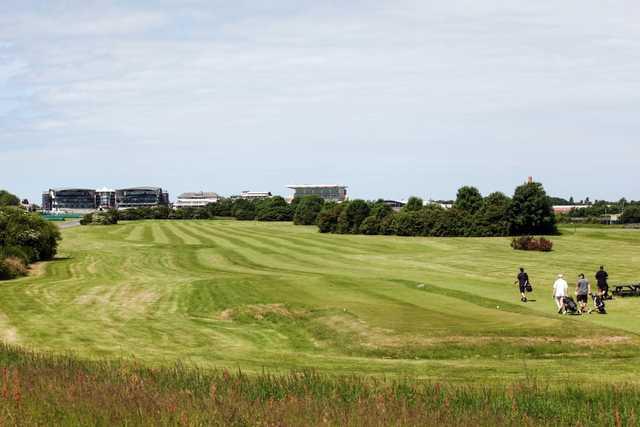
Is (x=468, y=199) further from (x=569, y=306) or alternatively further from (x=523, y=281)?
(x=569, y=306)

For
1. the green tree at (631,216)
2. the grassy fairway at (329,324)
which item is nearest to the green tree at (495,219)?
the grassy fairway at (329,324)

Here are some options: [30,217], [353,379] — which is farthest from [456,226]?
[353,379]

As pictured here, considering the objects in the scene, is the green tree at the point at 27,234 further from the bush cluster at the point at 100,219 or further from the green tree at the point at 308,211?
the green tree at the point at 308,211

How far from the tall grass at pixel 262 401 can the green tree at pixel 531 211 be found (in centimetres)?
10434

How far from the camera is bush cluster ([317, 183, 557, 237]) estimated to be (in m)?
117

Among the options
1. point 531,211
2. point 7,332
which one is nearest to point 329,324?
point 7,332

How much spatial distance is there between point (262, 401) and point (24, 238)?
189ft

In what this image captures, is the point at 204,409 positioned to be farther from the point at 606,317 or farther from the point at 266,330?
the point at 606,317

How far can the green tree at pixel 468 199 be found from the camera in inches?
5231

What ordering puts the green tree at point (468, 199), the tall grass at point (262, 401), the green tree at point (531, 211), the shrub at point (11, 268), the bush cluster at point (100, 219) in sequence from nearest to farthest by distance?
the tall grass at point (262, 401) → the shrub at point (11, 268) → the green tree at point (531, 211) → the green tree at point (468, 199) → the bush cluster at point (100, 219)

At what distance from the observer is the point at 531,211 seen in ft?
381

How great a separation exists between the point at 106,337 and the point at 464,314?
611 inches

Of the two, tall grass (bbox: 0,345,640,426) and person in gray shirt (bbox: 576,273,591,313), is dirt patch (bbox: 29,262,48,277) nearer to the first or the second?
person in gray shirt (bbox: 576,273,591,313)

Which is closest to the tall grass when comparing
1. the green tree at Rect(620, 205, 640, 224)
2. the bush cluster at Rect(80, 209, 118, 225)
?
the bush cluster at Rect(80, 209, 118, 225)
